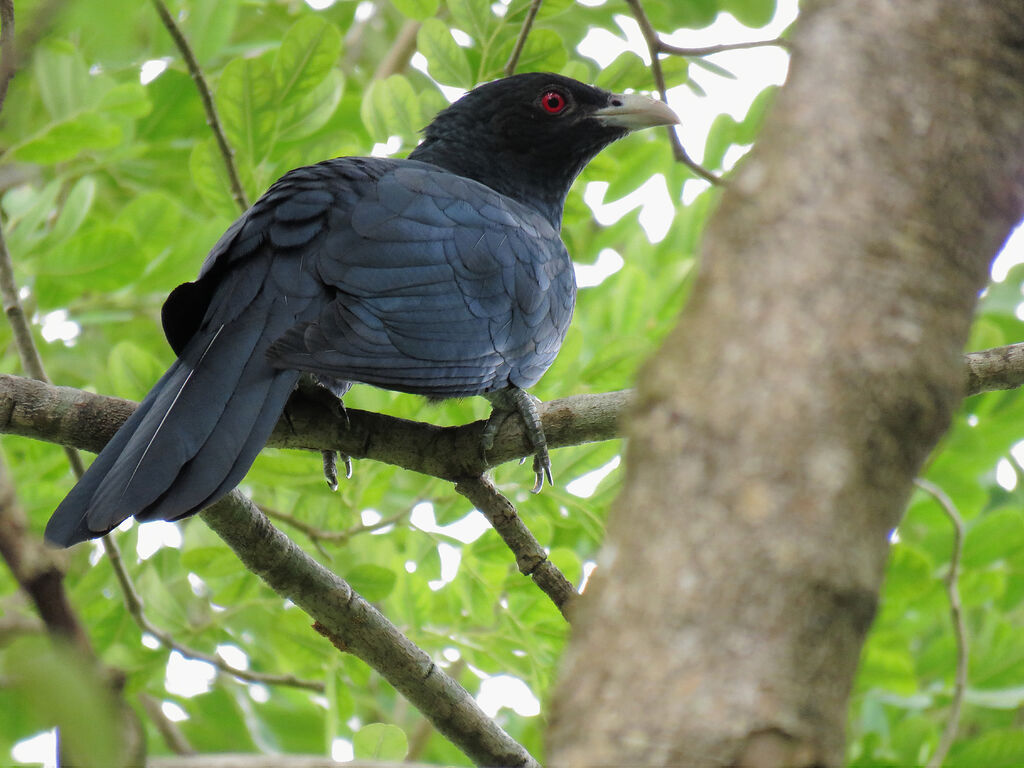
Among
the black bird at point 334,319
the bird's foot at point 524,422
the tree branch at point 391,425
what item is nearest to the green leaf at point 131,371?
the black bird at point 334,319

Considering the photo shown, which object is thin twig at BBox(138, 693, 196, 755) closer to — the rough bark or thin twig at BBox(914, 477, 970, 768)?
thin twig at BBox(914, 477, 970, 768)

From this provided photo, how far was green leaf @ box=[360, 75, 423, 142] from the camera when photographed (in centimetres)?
455

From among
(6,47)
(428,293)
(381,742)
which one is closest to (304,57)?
(428,293)

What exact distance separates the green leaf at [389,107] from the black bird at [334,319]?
1.00 ft

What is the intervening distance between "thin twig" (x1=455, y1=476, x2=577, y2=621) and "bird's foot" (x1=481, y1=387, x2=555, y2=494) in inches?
6.2

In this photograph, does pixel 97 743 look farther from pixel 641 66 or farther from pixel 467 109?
pixel 467 109

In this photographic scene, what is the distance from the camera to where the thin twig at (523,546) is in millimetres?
3375

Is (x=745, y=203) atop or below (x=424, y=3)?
below

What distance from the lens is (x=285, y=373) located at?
3.12 metres

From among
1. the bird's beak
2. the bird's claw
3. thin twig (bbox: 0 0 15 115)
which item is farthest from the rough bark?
the bird's beak

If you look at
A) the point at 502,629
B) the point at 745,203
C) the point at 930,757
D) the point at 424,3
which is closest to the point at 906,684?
the point at 930,757

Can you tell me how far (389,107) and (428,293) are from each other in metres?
1.37

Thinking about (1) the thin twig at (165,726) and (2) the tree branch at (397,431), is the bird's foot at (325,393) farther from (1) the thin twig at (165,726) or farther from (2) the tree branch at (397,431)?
(1) the thin twig at (165,726)

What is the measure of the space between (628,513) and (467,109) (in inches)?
168
